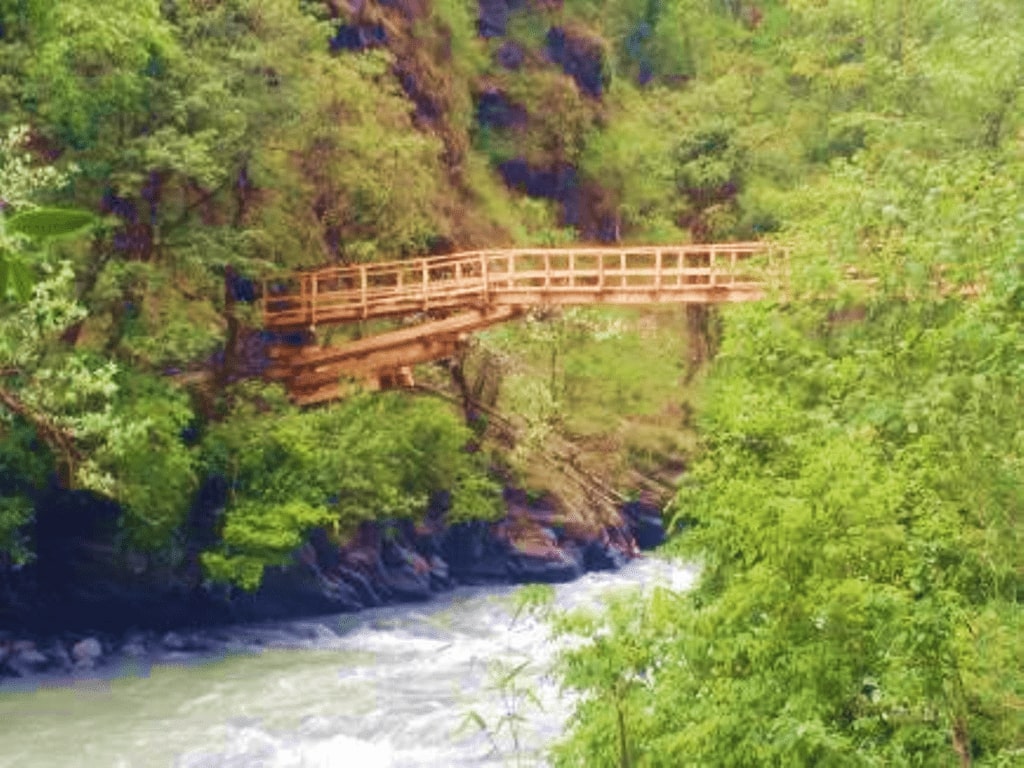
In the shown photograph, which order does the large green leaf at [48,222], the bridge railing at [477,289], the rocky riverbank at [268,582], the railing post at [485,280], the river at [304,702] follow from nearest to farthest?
the large green leaf at [48,222], the river at [304,702], the rocky riverbank at [268,582], the bridge railing at [477,289], the railing post at [485,280]

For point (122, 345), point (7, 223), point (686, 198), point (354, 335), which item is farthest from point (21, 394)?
point (686, 198)

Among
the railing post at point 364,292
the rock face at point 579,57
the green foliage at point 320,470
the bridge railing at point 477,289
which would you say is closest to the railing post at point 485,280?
the bridge railing at point 477,289

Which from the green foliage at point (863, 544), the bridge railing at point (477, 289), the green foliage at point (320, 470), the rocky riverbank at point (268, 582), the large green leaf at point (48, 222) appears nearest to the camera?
the large green leaf at point (48, 222)

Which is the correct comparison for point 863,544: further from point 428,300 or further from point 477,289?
point 428,300

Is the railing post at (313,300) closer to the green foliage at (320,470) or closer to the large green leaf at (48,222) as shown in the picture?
the green foliage at (320,470)

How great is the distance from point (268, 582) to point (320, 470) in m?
2.24

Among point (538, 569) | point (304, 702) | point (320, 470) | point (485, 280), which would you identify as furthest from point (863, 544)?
point (538, 569)

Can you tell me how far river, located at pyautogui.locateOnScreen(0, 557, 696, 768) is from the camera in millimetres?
14836

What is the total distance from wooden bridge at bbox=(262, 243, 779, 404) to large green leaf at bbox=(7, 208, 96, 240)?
2066cm

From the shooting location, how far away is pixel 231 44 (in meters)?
22.8

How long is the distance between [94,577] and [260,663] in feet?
11.6

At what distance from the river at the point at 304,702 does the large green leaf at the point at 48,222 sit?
402 inches

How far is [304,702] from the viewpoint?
→ 57.1ft

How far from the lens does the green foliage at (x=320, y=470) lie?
2142cm
